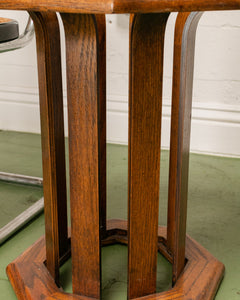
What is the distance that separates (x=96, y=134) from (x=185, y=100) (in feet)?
0.71

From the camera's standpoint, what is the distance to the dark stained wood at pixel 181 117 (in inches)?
38.0

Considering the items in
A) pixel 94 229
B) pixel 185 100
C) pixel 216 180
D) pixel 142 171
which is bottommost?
pixel 216 180

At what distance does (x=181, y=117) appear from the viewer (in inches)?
39.2

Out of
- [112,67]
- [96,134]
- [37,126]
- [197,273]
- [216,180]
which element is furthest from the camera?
[37,126]

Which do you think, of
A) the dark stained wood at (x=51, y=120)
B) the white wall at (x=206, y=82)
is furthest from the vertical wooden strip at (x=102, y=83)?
the white wall at (x=206, y=82)

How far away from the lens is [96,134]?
2.99ft

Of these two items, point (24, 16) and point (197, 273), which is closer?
point (197, 273)

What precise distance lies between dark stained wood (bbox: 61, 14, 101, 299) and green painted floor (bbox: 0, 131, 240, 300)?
17 cm

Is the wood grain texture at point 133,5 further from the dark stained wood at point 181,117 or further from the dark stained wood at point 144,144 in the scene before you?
the dark stained wood at point 181,117

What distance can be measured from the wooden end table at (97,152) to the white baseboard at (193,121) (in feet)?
3.36

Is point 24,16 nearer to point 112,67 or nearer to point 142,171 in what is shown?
point 112,67

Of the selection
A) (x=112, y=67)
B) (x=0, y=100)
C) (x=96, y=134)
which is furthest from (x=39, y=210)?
(x=0, y=100)

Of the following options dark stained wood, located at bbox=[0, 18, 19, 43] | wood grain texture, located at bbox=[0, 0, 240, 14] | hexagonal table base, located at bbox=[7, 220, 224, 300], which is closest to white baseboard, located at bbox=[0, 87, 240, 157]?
hexagonal table base, located at bbox=[7, 220, 224, 300]

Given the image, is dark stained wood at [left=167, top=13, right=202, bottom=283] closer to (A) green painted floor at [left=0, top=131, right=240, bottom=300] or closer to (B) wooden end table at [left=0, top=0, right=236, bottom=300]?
(B) wooden end table at [left=0, top=0, right=236, bottom=300]
